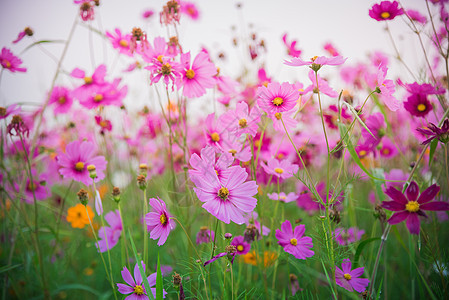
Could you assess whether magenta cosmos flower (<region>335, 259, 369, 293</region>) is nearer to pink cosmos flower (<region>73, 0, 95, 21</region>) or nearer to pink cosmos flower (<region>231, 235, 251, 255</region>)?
pink cosmos flower (<region>231, 235, 251, 255</region>)

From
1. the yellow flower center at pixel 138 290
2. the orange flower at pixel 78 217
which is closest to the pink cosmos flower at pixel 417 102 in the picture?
the yellow flower center at pixel 138 290

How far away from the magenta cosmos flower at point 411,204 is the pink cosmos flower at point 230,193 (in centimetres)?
24

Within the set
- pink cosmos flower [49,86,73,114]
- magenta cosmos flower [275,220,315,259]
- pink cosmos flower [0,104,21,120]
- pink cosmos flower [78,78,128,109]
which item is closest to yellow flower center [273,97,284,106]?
magenta cosmos flower [275,220,315,259]

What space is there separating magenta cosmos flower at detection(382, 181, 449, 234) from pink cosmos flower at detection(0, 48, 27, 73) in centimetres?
102

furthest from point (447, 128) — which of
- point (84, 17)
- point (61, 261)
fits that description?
point (61, 261)

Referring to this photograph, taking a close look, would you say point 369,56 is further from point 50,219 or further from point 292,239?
point 50,219

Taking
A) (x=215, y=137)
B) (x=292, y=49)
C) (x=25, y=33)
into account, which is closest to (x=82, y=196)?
(x=215, y=137)

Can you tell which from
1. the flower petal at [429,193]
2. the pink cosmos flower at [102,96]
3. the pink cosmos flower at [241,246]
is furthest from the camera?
the pink cosmos flower at [102,96]

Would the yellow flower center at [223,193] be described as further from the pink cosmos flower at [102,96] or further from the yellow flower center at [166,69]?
the pink cosmos flower at [102,96]

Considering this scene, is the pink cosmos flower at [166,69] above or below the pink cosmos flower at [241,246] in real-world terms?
above

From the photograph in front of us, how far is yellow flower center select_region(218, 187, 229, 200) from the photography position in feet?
1.79

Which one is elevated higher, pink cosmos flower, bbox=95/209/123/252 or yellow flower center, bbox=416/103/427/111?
yellow flower center, bbox=416/103/427/111

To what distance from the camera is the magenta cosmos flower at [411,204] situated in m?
0.49

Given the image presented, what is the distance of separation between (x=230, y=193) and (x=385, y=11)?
0.65 m
